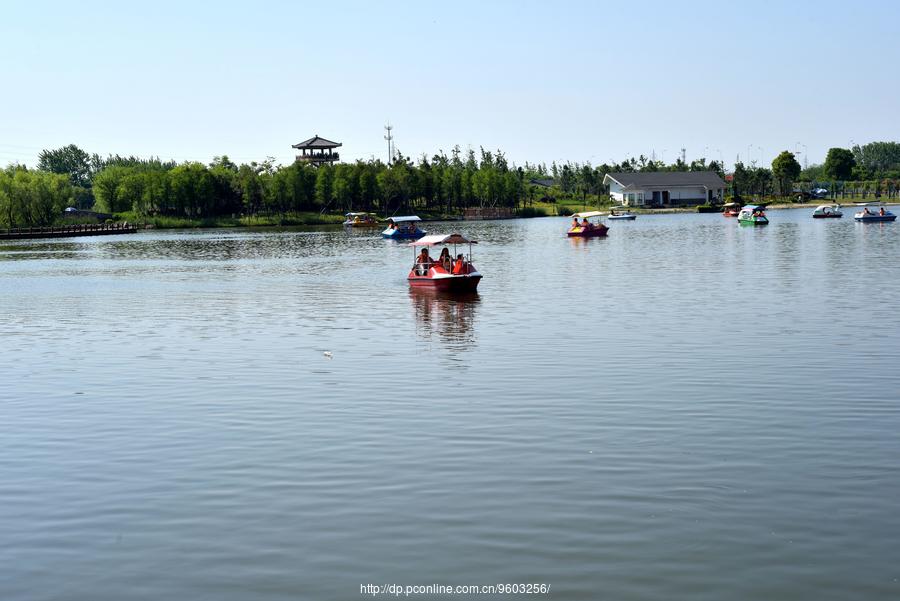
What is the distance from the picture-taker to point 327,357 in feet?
82.7

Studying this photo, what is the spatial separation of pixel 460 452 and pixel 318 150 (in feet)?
606

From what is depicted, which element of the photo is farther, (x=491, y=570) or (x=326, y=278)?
(x=326, y=278)

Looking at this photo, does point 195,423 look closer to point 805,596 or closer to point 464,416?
point 464,416

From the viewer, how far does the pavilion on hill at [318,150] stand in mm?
191875

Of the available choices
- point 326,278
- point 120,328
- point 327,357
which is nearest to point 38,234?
point 326,278

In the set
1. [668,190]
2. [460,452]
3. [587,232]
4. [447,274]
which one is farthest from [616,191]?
[460,452]

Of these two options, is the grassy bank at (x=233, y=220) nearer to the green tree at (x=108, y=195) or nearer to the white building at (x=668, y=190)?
the green tree at (x=108, y=195)

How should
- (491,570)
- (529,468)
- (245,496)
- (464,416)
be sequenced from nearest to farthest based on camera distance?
(491,570) < (245,496) < (529,468) < (464,416)

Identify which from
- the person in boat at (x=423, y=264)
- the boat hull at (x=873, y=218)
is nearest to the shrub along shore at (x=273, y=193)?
the boat hull at (x=873, y=218)

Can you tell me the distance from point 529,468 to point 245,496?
4113 millimetres

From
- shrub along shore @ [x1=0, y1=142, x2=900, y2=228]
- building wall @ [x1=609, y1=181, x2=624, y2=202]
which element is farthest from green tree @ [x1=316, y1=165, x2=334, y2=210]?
building wall @ [x1=609, y1=181, x2=624, y2=202]

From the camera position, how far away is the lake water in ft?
35.0

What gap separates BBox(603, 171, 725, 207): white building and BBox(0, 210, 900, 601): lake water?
496 ft

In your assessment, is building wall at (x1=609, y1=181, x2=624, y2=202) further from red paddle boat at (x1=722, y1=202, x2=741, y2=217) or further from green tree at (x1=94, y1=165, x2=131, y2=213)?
green tree at (x1=94, y1=165, x2=131, y2=213)
